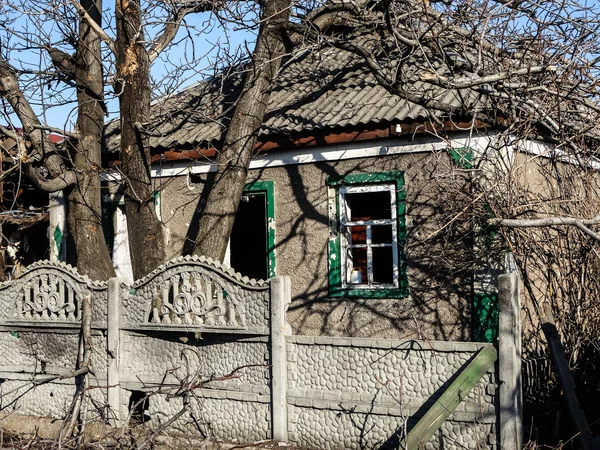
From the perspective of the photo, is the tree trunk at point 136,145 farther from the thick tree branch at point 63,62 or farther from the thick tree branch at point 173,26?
the thick tree branch at point 63,62

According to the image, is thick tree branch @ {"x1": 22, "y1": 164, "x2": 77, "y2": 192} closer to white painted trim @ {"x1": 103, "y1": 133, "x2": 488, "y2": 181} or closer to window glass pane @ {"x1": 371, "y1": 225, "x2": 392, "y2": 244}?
white painted trim @ {"x1": 103, "y1": 133, "x2": 488, "y2": 181}

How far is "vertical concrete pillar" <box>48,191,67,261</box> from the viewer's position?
12.0 meters

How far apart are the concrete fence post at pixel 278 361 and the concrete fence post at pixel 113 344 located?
5.81 ft

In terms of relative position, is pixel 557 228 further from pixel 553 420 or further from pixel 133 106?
pixel 133 106

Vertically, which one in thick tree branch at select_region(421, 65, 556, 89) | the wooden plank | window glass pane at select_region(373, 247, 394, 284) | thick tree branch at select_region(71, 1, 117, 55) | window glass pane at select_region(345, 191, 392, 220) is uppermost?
thick tree branch at select_region(71, 1, 117, 55)

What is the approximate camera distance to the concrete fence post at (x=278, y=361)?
668 centimetres

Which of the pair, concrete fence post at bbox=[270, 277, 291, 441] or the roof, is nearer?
concrete fence post at bbox=[270, 277, 291, 441]

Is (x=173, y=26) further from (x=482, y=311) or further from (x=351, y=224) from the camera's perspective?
(x=482, y=311)

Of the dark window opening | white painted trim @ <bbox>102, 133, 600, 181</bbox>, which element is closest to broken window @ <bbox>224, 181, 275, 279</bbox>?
the dark window opening

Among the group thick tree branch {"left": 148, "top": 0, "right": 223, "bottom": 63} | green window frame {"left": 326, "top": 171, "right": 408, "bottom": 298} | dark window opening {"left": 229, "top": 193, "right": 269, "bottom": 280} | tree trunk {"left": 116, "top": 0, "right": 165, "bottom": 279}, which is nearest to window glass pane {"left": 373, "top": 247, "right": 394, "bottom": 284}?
green window frame {"left": 326, "top": 171, "right": 408, "bottom": 298}

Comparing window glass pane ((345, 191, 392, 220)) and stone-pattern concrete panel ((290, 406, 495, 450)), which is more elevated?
window glass pane ((345, 191, 392, 220))

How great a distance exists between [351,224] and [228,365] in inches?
128

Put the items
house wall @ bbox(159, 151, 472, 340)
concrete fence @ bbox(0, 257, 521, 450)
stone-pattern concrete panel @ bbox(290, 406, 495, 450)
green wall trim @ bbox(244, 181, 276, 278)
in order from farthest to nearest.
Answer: green wall trim @ bbox(244, 181, 276, 278) < house wall @ bbox(159, 151, 472, 340) < concrete fence @ bbox(0, 257, 521, 450) < stone-pattern concrete panel @ bbox(290, 406, 495, 450)

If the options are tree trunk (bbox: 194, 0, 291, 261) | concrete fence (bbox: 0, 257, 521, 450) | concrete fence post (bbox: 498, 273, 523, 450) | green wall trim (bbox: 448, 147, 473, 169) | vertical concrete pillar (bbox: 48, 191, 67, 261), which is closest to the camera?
concrete fence post (bbox: 498, 273, 523, 450)
